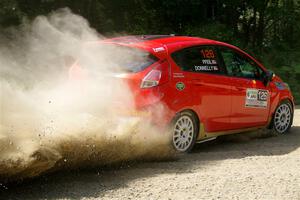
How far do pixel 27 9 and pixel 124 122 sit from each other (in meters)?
8.36

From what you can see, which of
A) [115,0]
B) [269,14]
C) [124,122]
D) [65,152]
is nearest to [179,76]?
[124,122]

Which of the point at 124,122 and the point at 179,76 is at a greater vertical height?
the point at 179,76

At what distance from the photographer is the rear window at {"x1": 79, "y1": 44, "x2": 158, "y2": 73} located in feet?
24.1

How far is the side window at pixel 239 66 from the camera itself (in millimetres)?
8471

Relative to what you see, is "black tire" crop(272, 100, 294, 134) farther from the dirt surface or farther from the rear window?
the rear window

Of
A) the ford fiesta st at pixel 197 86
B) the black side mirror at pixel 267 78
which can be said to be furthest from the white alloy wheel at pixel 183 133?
the black side mirror at pixel 267 78

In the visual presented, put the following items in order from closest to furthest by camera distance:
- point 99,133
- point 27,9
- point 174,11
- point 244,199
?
1. point 244,199
2. point 99,133
3. point 27,9
4. point 174,11

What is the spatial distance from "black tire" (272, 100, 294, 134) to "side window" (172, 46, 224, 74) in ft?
5.85

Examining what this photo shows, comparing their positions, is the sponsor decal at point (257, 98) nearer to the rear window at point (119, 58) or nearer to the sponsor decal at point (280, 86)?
the sponsor decal at point (280, 86)

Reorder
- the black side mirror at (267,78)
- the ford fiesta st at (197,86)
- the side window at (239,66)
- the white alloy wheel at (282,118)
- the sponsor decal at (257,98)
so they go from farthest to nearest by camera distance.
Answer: the white alloy wheel at (282,118)
the black side mirror at (267,78)
the sponsor decal at (257,98)
the side window at (239,66)
the ford fiesta st at (197,86)

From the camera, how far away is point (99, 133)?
6406 mm

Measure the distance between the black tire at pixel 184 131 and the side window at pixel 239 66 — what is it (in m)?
1.16

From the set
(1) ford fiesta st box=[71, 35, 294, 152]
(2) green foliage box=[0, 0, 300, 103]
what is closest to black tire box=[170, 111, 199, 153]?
(1) ford fiesta st box=[71, 35, 294, 152]

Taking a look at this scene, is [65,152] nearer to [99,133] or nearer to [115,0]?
[99,133]
